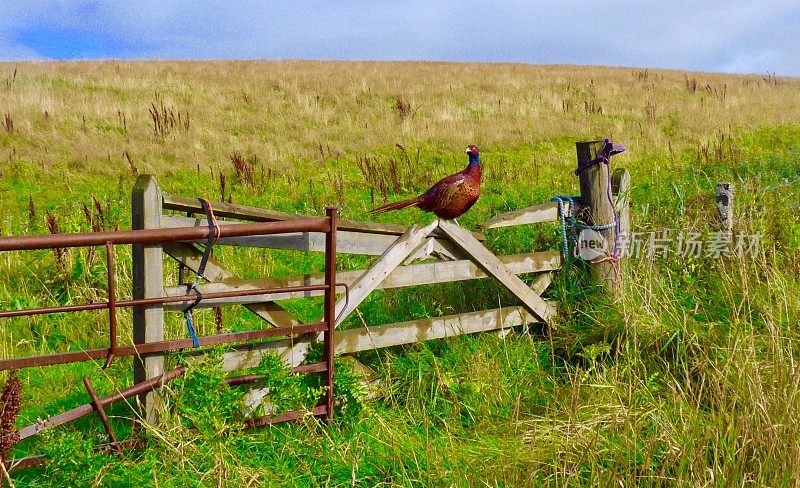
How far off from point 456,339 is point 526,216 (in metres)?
1.03

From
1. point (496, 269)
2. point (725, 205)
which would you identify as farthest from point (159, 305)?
point (725, 205)

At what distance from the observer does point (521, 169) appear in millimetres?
11562

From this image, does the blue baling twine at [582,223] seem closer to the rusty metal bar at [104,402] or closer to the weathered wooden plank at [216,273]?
the weathered wooden plank at [216,273]

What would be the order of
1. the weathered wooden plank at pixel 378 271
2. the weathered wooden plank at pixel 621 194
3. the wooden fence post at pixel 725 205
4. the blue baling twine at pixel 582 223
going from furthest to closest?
the wooden fence post at pixel 725 205
the weathered wooden plank at pixel 621 194
the blue baling twine at pixel 582 223
the weathered wooden plank at pixel 378 271

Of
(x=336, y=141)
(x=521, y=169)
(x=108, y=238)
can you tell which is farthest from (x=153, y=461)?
(x=336, y=141)

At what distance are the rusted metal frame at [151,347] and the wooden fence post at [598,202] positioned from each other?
86.1 inches

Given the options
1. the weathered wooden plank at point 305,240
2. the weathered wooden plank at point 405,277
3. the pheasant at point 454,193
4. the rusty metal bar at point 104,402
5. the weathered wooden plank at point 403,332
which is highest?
the pheasant at point 454,193

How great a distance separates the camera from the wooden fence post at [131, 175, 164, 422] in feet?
11.6

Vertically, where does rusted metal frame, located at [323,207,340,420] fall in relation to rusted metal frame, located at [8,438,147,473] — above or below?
above

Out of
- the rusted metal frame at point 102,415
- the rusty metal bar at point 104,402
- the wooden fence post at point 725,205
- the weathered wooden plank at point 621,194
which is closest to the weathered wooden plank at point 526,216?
the weathered wooden plank at point 621,194

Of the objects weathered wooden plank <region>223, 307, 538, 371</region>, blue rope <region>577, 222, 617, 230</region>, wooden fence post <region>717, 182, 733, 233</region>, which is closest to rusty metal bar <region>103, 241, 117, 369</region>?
weathered wooden plank <region>223, 307, 538, 371</region>

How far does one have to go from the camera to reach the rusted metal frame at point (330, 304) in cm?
361

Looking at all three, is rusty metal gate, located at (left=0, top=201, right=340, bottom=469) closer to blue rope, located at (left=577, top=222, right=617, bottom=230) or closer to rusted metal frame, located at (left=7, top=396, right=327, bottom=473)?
rusted metal frame, located at (left=7, top=396, right=327, bottom=473)

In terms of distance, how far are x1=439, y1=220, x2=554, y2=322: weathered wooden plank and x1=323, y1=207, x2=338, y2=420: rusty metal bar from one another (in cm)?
90
